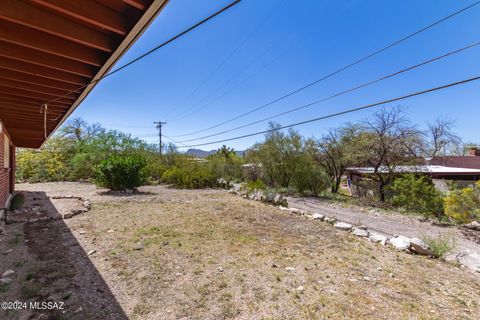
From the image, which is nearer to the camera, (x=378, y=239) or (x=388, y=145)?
(x=378, y=239)

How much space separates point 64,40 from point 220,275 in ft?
9.68

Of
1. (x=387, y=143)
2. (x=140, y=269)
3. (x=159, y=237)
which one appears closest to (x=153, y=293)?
(x=140, y=269)

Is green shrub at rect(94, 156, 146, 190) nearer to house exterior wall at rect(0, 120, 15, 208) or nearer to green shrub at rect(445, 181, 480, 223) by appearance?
house exterior wall at rect(0, 120, 15, 208)

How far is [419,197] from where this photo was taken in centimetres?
752

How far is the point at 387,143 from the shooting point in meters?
10.3

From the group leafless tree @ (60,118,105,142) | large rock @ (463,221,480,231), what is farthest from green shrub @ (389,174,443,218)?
leafless tree @ (60,118,105,142)

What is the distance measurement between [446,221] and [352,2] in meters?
6.70

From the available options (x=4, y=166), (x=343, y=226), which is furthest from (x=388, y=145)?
(x=4, y=166)

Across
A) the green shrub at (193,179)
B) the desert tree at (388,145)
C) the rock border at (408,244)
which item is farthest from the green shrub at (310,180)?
the rock border at (408,244)

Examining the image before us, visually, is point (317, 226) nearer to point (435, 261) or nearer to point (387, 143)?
point (435, 261)

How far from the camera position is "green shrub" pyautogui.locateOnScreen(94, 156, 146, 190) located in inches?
394

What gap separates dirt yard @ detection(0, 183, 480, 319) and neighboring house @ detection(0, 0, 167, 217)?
7.38 ft

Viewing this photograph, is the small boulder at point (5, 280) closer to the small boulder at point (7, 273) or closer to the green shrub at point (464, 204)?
the small boulder at point (7, 273)

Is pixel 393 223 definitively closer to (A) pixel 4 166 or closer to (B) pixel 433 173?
(B) pixel 433 173
